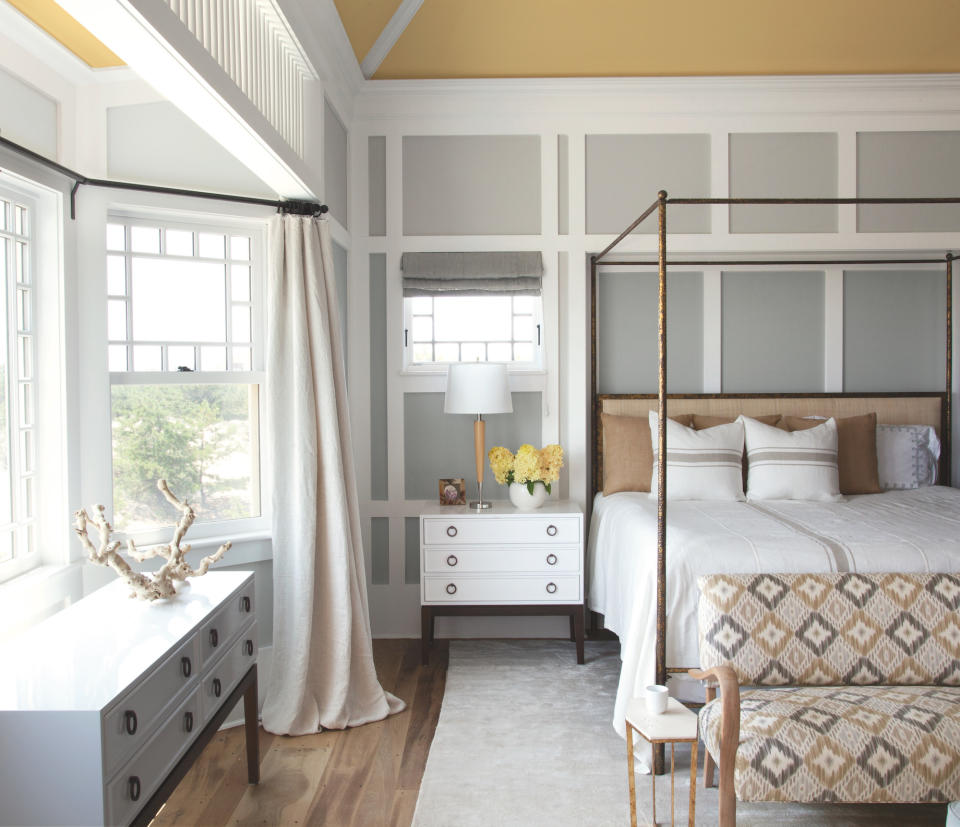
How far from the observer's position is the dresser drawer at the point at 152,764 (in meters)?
1.61

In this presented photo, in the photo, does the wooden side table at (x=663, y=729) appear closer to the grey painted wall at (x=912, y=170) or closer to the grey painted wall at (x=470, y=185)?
the grey painted wall at (x=470, y=185)

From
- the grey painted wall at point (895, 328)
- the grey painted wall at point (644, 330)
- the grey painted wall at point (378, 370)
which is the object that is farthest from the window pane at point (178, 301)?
the grey painted wall at point (895, 328)

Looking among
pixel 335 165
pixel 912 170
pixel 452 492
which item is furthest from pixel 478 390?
pixel 912 170

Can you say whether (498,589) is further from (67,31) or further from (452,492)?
(67,31)

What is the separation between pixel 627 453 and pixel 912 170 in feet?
7.19

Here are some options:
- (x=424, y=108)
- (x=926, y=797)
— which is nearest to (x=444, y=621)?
(x=926, y=797)

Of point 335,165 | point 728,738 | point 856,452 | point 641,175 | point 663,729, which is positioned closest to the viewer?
point 728,738

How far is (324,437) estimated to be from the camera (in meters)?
3.13

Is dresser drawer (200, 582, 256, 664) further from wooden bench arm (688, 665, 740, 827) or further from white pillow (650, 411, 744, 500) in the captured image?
white pillow (650, 411, 744, 500)

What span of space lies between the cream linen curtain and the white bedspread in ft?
3.68

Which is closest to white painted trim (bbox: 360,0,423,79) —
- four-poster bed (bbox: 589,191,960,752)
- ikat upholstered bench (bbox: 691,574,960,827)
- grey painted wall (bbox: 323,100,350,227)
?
grey painted wall (bbox: 323,100,350,227)

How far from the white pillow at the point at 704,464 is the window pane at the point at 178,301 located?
85.6 inches

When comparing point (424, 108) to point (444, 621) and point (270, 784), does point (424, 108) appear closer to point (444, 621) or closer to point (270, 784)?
point (444, 621)

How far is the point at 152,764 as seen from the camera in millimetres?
1799
